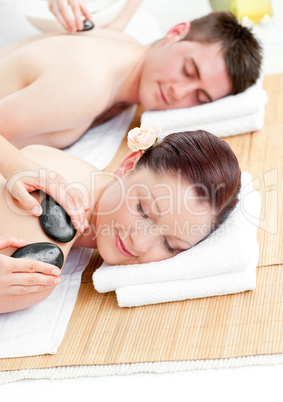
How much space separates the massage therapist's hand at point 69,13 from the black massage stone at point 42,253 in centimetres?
134

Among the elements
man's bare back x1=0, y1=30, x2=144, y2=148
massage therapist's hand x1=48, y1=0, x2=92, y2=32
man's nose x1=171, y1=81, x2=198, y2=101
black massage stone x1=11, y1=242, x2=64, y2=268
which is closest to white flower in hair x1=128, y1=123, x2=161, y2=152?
black massage stone x1=11, y1=242, x2=64, y2=268

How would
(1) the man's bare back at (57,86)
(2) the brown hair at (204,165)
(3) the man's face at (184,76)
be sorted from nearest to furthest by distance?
(2) the brown hair at (204,165), (1) the man's bare back at (57,86), (3) the man's face at (184,76)

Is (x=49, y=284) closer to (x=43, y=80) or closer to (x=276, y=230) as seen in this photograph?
(x=276, y=230)

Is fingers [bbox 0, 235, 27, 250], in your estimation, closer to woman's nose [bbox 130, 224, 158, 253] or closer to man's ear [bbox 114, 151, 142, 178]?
woman's nose [bbox 130, 224, 158, 253]

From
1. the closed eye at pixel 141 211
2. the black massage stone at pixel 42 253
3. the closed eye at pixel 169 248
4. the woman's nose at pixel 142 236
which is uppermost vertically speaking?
the black massage stone at pixel 42 253

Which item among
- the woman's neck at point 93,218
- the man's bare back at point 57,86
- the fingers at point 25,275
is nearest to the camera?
the fingers at point 25,275

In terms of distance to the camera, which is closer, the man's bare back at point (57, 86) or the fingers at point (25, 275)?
the fingers at point (25, 275)

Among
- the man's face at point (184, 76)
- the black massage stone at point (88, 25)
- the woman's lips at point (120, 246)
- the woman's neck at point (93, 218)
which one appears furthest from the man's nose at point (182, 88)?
the woman's lips at point (120, 246)

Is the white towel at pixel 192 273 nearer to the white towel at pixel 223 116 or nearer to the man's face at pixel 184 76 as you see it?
the white towel at pixel 223 116

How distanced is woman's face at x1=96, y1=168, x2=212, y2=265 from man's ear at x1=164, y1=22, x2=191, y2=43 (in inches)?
45.5

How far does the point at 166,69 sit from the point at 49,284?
4.38ft

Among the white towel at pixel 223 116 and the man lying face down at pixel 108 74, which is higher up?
the man lying face down at pixel 108 74

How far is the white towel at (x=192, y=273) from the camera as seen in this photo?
5.27ft

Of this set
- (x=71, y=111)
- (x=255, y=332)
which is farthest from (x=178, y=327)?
(x=71, y=111)
